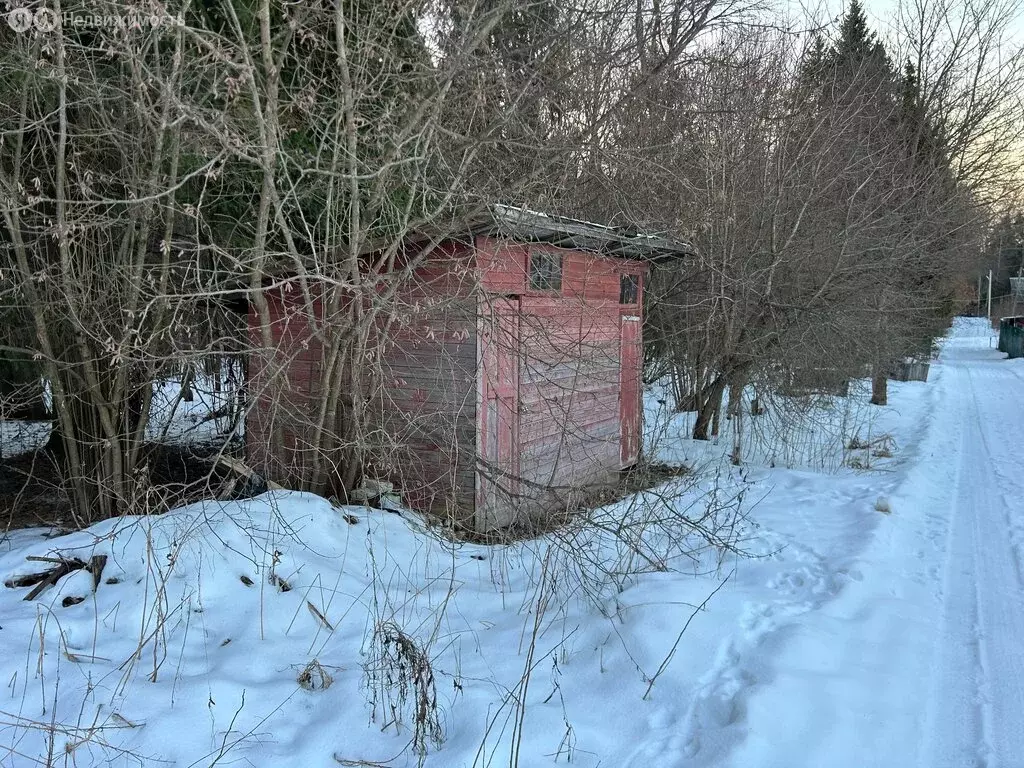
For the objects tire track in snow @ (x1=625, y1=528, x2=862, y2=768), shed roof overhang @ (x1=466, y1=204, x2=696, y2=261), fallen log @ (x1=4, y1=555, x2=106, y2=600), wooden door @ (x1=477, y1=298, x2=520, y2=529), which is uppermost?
shed roof overhang @ (x1=466, y1=204, x2=696, y2=261)

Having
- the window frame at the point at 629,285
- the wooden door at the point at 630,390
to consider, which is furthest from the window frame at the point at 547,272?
the wooden door at the point at 630,390

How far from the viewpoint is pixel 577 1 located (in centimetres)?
589

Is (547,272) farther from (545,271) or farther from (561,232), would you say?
(561,232)

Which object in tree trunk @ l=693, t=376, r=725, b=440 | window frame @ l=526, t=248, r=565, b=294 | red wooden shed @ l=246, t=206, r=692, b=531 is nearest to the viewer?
red wooden shed @ l=246, t=206, r=692, b=531

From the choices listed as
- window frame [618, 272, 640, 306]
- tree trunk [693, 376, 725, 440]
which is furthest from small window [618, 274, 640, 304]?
tree trunk [693, 376, 725, 440]

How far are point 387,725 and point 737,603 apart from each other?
226cm

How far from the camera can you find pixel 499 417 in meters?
6.95

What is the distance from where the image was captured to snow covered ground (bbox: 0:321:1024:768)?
2.88 metres

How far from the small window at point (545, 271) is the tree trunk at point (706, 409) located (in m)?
4.89

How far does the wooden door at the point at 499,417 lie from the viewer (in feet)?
21.6

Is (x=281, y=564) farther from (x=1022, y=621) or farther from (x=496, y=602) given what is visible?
(x=1022, y=621)

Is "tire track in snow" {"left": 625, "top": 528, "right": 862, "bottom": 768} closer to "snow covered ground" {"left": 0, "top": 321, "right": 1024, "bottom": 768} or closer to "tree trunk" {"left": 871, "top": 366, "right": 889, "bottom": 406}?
"snow covered ground" {"left": 0, "top": 321, "right": 1024, "bottom": 768}

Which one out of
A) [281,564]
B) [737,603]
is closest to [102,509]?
[281,564]

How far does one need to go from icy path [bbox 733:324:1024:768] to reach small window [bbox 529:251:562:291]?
377 cm
